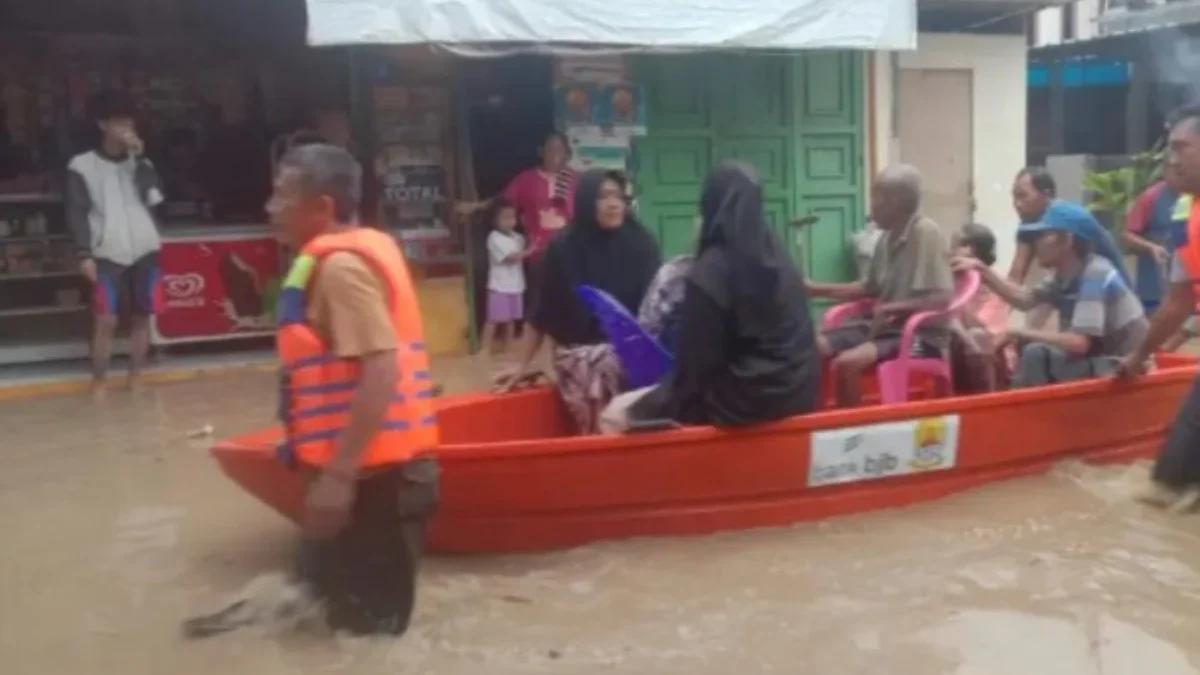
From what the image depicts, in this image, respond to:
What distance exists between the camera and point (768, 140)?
36.4 ft

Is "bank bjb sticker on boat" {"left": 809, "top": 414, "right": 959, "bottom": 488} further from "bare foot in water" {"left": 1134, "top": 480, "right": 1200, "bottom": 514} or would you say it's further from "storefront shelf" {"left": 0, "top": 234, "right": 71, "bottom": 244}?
"storefront shelf" {"left": 0, "top": 234, "right": 71, "bottom": 244}

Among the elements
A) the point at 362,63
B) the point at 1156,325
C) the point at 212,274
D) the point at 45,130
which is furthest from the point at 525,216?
the point at 1156,325

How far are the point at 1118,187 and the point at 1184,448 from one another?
10.5 meters

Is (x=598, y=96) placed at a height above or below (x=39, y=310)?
above

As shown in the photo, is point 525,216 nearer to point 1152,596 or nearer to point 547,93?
point 547,93

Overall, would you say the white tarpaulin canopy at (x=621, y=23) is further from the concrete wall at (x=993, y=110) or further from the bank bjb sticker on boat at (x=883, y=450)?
the bank bjb sticker on boat at (x=883, y=450)

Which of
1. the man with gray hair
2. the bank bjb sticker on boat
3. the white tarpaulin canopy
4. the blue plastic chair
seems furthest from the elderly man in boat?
the white tarpaulin canopy

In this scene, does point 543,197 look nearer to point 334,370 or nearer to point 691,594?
point 691,594

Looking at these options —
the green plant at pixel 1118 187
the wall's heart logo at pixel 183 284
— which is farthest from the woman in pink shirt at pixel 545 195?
the green plant at pixel 1118 187

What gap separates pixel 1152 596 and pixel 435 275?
631 centimetres

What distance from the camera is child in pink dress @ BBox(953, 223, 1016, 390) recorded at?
6312 millimetres

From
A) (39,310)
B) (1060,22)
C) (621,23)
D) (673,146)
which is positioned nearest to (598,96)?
(673,146)

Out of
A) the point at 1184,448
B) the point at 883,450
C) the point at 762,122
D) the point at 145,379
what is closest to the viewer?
the point at 883,450

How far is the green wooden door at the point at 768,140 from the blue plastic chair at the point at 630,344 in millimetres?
4950
